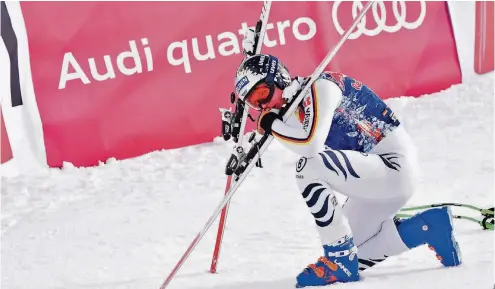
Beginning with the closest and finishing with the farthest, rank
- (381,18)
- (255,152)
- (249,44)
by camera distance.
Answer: (255,152) < (249,44) < (381,18)

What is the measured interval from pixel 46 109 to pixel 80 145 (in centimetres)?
39

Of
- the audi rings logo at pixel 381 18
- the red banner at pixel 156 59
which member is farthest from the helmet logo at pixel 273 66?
the audi rings logo at pixel 381 18

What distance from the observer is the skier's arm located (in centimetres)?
394

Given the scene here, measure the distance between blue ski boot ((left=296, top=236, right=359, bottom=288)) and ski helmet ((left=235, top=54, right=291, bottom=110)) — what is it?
0.78 m

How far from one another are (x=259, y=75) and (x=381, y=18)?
12.7 ft

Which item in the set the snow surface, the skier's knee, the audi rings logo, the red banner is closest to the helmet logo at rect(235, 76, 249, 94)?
the skier's knee

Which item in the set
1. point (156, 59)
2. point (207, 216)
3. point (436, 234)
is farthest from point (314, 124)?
point (156, 59)

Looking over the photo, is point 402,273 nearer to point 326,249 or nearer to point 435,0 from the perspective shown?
point 326,249

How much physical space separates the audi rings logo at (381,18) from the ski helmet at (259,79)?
349 cm

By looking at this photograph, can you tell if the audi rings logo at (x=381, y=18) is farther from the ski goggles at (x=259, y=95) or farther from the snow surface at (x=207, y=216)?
the ski goggles at (x=259, y=95)

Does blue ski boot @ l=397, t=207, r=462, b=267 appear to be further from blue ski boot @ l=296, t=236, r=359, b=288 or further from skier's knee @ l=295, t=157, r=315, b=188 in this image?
skier's knee @ l=295, t=157, r=315, b=188

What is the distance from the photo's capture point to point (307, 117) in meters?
3.98

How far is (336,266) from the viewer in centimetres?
401

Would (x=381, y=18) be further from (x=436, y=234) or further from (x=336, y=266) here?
(x=336, y=266)
